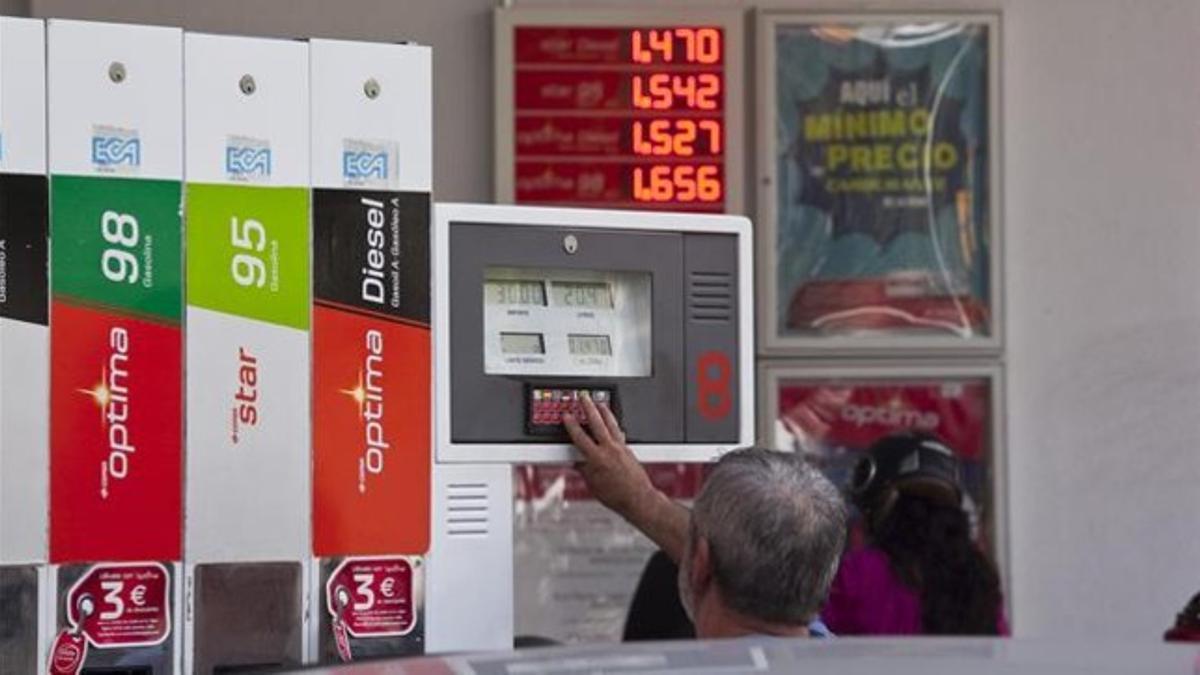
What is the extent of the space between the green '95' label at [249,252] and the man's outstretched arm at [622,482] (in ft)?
1.88

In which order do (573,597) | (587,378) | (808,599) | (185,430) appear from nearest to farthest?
1. (808,599)
2. (185,430)
3. (587,378)
4. (573,597)

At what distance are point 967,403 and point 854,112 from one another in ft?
3.09

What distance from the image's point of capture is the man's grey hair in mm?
3953

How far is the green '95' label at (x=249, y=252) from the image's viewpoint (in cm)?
443

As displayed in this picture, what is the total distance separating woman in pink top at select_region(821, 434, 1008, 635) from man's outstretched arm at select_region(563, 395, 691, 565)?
167cm

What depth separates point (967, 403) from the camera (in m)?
8.16

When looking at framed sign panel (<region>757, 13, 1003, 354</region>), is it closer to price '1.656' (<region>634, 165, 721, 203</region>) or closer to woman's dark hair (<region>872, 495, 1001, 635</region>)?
price '1.656' (<region>634, 165, 721, 203</region>)

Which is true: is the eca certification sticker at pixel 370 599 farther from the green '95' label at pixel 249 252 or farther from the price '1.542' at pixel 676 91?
the price '1.542' at pixel 676 91

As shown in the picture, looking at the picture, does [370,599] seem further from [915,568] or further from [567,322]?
[915,568]

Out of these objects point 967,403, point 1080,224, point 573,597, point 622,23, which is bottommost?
point 573,597

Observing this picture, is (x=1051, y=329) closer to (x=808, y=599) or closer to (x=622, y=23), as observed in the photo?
(x=622, y=23)

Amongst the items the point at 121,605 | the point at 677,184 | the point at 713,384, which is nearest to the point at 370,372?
the point at 121,605

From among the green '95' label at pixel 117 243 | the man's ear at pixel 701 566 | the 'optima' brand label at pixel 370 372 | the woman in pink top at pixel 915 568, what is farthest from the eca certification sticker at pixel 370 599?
the woman in pink top at pixel 915 568

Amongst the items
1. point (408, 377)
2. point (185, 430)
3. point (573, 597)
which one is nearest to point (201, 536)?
point (185, 430)
